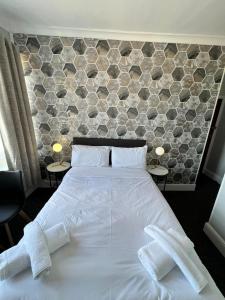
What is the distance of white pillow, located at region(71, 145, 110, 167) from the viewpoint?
2.60 m

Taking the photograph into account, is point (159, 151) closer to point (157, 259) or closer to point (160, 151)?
point (160, 151)

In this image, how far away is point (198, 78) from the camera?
260cm

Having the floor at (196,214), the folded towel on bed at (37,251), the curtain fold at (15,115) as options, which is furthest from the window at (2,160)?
the folded towel on bed at (37,251)

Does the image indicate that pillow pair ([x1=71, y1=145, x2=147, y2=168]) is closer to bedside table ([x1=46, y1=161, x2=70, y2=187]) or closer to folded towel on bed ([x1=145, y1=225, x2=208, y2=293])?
bedside table ([x1=46, y1=161, x2=70, y2=187])

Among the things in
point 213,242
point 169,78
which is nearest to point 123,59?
point 169,78

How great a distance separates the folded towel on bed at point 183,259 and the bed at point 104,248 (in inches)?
1.8

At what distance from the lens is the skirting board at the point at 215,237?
1871 millimetres

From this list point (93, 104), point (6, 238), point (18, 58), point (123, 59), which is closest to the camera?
point (6, 238)

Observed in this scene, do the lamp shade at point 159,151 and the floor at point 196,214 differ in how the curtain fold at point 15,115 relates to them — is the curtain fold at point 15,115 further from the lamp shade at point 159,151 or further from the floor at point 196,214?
the lamp shade at point 159,151

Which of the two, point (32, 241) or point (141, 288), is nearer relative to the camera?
point (141, 288)

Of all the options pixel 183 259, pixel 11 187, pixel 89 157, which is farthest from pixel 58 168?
pixel 183 259

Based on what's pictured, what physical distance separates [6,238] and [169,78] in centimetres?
312

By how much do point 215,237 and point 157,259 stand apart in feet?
4.36

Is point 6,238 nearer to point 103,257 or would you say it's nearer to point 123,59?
point 103,257
